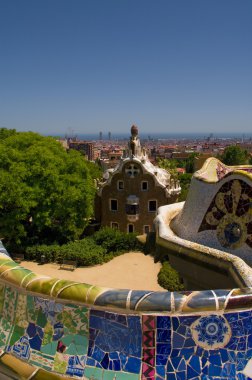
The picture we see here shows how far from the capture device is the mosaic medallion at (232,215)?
753 cm

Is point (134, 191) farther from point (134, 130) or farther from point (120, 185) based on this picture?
point (134, 130)

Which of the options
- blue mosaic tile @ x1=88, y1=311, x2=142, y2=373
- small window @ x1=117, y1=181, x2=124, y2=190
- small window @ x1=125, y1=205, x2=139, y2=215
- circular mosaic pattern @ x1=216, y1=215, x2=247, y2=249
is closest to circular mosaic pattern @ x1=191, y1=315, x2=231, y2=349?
blue mosaic tile @ x1=88, y1=311, x2=142, y2=373

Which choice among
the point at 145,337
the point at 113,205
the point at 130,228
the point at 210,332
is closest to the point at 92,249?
the point at 130,228

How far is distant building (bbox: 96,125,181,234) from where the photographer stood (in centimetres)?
2700

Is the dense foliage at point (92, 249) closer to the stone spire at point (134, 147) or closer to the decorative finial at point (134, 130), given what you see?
the stone spire at point (134, 147)

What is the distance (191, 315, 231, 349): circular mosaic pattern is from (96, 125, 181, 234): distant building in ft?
76.5

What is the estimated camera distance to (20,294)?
13.3 feet

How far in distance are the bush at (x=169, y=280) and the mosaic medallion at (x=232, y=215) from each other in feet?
34.5

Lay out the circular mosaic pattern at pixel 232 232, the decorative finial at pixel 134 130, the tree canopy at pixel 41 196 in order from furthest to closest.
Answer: the decorative finial at pixel 134 130
the tree canopy at pixel 41 196
the circular mosaic pattern at pixel 232 232

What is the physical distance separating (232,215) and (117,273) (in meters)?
14.8

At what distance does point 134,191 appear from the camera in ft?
89.7

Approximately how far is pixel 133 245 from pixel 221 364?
22458mm

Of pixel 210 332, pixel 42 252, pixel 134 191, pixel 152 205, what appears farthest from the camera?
pixel 152 205

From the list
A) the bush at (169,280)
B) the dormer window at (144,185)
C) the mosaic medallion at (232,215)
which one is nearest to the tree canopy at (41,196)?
the dormer window at (144,185)
